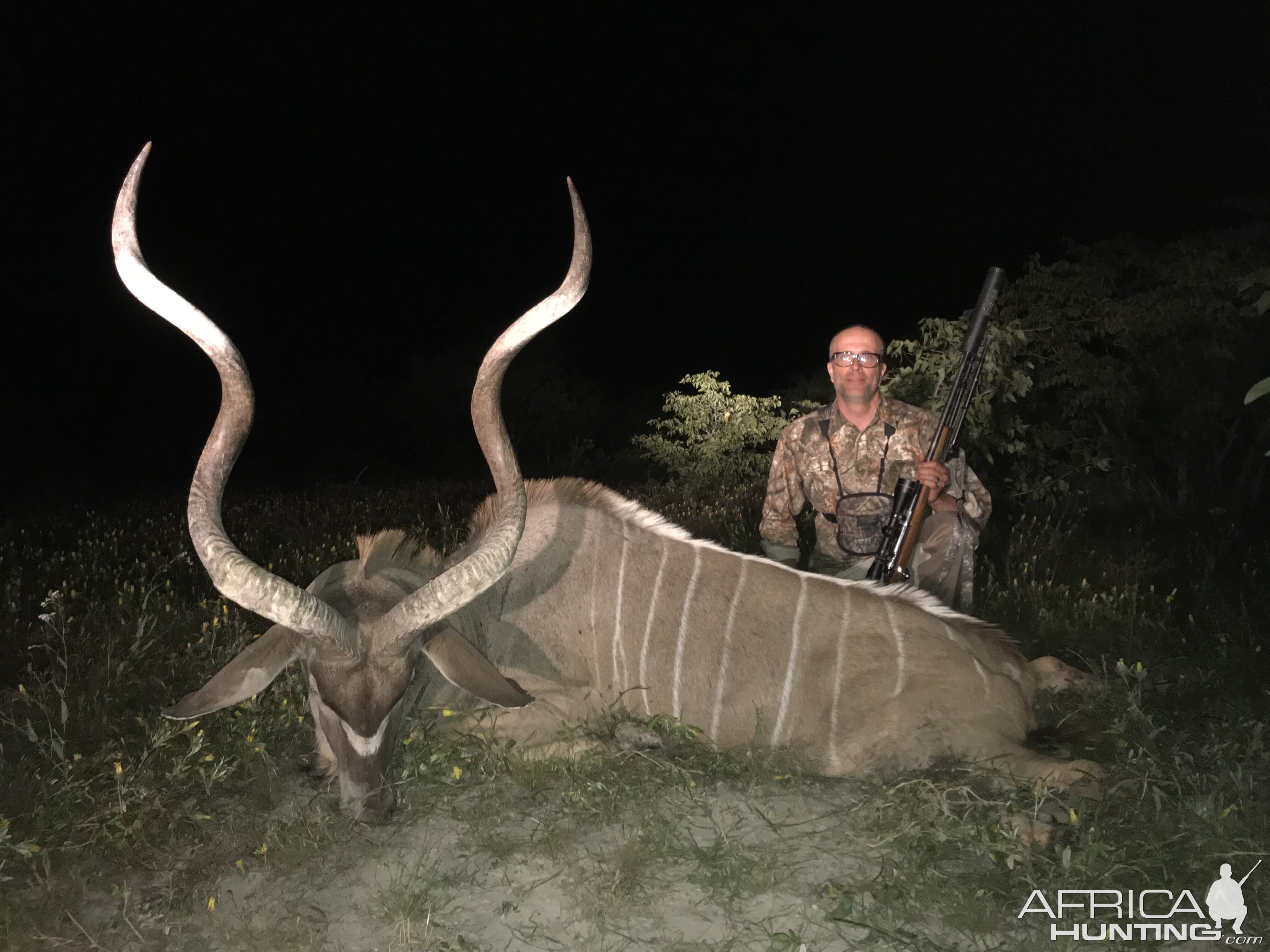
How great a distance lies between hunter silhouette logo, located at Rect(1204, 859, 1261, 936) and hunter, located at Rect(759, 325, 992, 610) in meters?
2.08

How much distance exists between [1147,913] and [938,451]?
224cm

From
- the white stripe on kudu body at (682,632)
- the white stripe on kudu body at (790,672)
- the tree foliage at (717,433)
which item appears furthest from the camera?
the tree foliage at (717,433)

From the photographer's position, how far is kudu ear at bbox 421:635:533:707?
2.94 m

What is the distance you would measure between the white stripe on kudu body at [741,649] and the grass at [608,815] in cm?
13

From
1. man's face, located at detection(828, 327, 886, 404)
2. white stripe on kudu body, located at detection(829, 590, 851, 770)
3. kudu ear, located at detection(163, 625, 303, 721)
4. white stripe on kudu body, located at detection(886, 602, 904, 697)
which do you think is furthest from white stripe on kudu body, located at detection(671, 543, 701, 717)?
man's face, located at detection(828, 327, 886, 404)

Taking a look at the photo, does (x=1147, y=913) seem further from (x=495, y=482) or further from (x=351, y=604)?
(x=351, y=604)

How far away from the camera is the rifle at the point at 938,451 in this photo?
13.2ft

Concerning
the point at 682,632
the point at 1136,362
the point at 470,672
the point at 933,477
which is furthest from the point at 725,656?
the point at 1136,362

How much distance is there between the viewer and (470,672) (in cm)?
298

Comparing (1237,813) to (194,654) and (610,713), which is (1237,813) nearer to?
(610,713)

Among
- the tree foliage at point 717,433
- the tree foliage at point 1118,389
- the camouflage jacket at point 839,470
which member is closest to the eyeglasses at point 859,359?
the camouflage jacket at point 839,470

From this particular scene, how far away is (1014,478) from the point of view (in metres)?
8.02

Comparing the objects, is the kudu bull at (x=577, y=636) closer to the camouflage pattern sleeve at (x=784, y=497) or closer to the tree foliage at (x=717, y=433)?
the camouflage pattern sleeve at (x=784, y=497)

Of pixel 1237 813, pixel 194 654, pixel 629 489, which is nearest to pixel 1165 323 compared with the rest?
pixel 629 489
